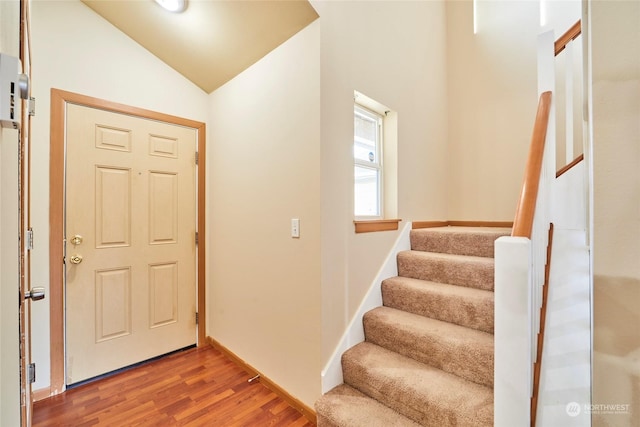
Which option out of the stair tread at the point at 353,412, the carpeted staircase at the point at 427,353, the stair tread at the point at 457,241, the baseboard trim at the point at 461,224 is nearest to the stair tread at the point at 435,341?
the carpeted staircase at the point at 427,353

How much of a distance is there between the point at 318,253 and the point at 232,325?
1.26 metres

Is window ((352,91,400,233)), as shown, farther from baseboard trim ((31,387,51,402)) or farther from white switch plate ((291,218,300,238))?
baseboard trim ((31,387,51,402))

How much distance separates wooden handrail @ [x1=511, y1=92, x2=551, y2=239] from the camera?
958mm

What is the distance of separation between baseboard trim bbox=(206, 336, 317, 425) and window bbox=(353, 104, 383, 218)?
137 cm

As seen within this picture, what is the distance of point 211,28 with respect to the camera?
76.2 inches

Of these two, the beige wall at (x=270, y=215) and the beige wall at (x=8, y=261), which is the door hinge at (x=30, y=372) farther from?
the beige wall at (x=270, y=215)

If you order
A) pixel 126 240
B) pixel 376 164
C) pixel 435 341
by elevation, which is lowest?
pixel 435 341

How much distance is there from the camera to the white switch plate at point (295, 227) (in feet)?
5.72

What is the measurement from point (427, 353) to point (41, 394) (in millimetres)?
2544

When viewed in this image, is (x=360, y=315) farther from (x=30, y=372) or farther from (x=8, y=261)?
(x=30, y=372)

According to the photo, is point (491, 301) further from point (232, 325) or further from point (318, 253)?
point (232, 325)

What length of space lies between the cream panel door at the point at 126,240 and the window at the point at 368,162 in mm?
1566

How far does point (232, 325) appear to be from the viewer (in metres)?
2.33

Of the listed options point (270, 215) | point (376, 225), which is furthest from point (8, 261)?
point (376, 225)
